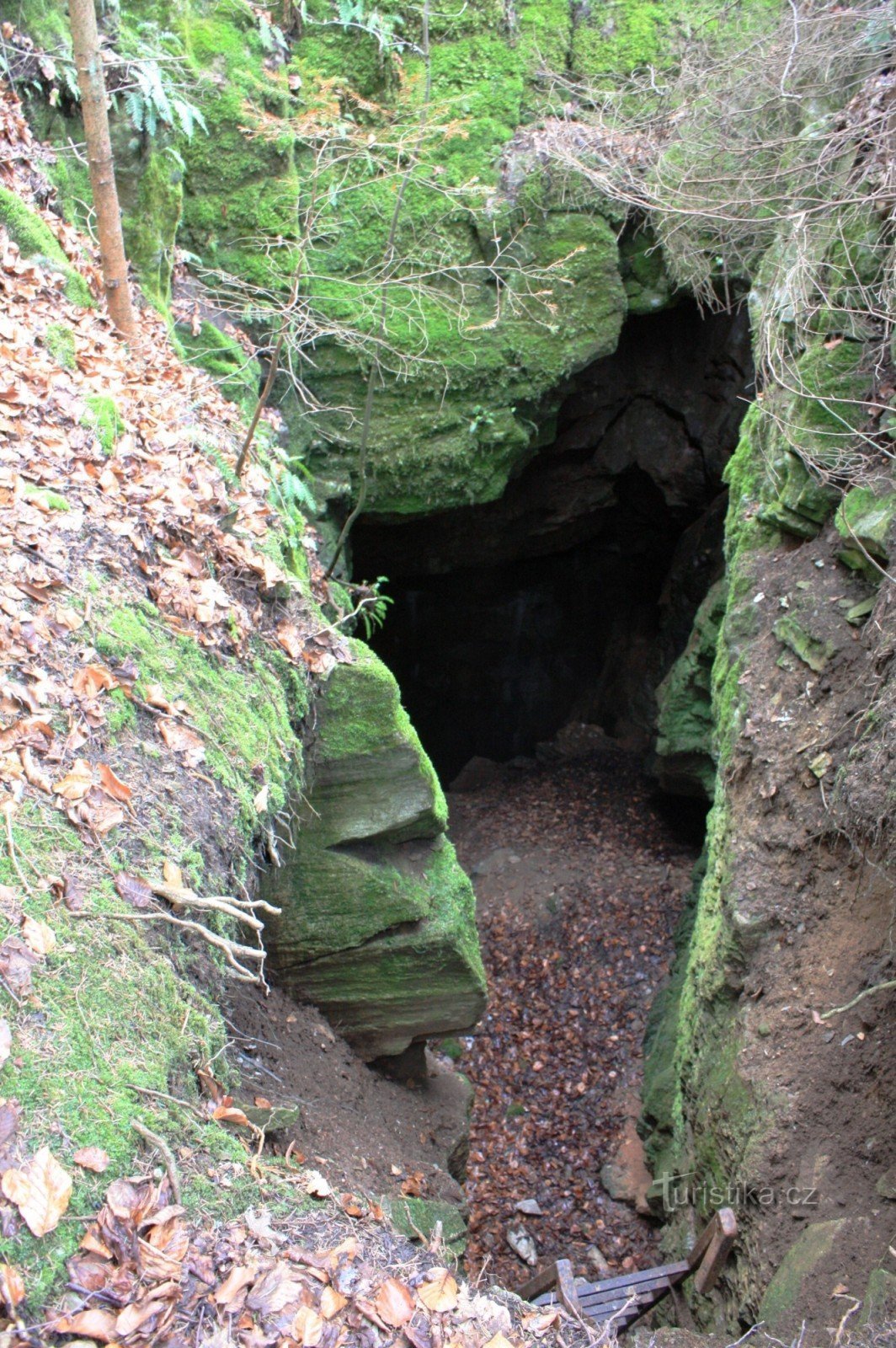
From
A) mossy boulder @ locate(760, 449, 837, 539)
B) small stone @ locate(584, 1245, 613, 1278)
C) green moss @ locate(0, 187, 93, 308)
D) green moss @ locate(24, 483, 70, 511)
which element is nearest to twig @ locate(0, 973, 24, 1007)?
green moss @ locate(24, 483, 70, 511)

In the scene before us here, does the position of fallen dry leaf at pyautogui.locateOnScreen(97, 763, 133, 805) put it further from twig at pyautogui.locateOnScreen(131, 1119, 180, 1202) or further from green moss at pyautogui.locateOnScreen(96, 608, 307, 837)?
twig at pyautogui.locateOnScreen(131, 1119, 180, 1202)

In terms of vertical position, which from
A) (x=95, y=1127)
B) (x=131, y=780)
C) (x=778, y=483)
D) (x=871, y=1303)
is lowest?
(x=871, y=1303)

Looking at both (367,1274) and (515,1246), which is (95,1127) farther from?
(515,1246)

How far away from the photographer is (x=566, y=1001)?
8.84m

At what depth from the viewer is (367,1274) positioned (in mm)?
2342

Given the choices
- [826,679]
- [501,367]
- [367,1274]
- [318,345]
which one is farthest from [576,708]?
[367,1274]

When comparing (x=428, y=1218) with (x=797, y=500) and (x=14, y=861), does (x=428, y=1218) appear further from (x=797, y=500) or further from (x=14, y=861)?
(x=797, y=500)

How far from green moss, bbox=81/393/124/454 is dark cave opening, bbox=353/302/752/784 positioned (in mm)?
5207

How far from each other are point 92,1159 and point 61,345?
3860mm

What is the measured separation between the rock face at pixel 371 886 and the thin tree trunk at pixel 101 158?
2.46m

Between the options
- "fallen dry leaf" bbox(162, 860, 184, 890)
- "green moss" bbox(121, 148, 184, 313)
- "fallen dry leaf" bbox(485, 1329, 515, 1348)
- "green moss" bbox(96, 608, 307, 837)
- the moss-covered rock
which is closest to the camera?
"fallen dry leaf" bbox(485, 1329, 515, 1348)

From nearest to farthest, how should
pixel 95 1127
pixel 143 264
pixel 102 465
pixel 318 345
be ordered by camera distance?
pixel 95 1127 < pixel 102 465 < pixel 143 264 < pixel 318 345

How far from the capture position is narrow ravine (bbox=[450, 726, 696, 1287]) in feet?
23.2

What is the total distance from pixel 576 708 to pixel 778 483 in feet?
29.0
